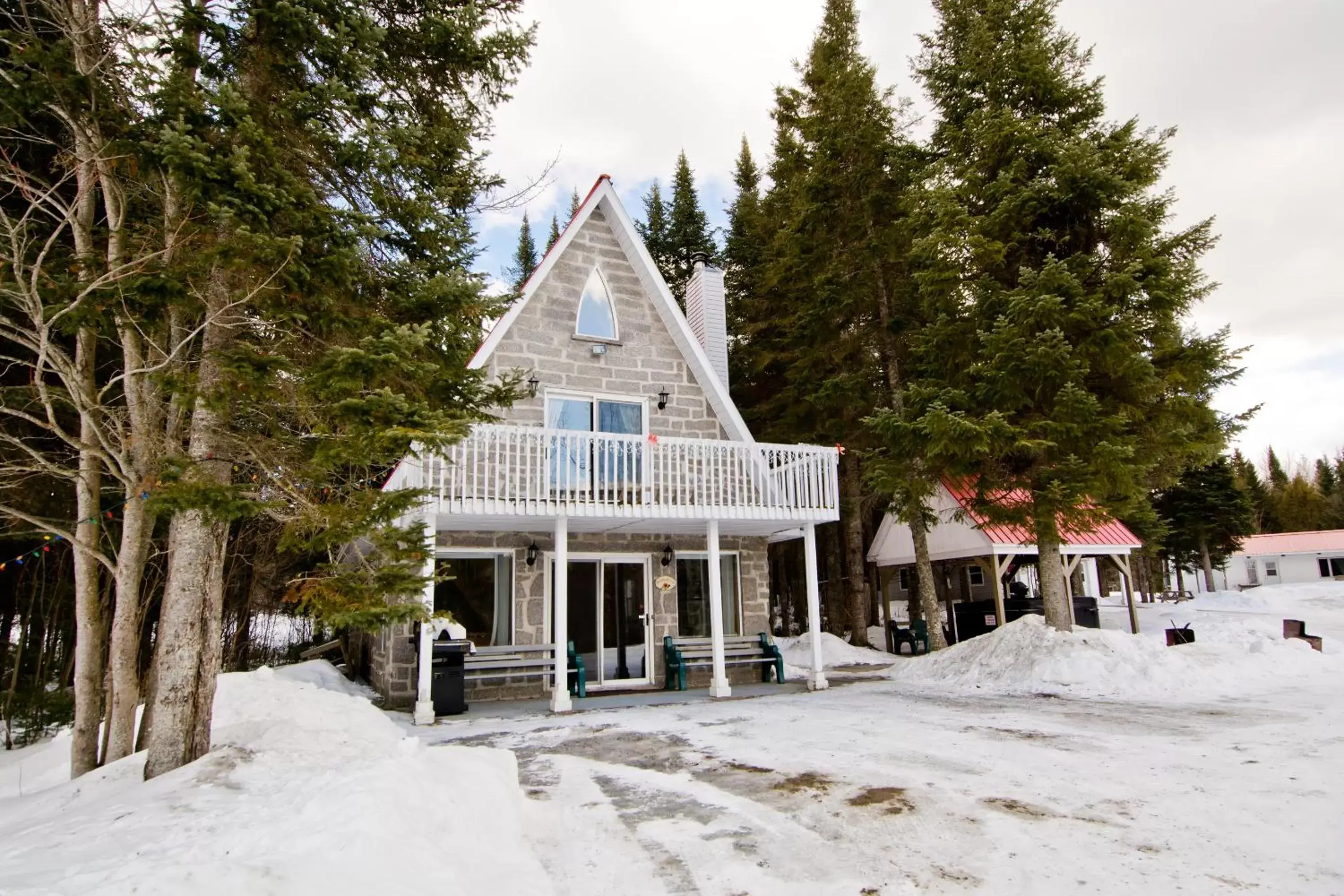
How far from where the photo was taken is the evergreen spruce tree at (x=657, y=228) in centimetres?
2556

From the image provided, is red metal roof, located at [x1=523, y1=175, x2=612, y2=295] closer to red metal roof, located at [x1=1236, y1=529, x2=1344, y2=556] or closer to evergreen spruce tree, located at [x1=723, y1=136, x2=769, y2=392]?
evergreen spruce tree, located at [x1=723, y1=136, x2=769, y2=392]

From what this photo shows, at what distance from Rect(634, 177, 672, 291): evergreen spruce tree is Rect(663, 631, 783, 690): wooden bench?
48.1ft

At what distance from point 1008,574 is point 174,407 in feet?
63.7

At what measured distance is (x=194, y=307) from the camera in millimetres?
5832

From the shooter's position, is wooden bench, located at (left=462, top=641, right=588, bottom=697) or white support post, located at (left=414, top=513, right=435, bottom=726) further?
wooden bench, located at (left=462, top=641, right=588, bottom=697)

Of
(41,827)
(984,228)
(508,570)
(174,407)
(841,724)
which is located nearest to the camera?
(41,827)

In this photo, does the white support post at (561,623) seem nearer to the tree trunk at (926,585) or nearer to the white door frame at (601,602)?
the white door frame at (601,602)

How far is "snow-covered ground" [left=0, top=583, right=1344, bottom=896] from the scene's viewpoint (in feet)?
11.5

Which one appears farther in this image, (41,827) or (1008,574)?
(1008,574)

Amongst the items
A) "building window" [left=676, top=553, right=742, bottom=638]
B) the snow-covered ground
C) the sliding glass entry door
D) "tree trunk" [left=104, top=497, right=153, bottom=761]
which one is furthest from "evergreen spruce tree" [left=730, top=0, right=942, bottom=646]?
"tree trunk" [left=104, top=497, right=153, bottom=761]

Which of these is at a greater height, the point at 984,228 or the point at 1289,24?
the point at 1289,24

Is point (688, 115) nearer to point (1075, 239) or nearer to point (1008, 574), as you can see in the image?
point (1075, 239)

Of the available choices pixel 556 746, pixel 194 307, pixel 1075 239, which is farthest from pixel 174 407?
pixel 1075 239

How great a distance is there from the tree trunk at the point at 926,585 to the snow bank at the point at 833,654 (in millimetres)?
1222
